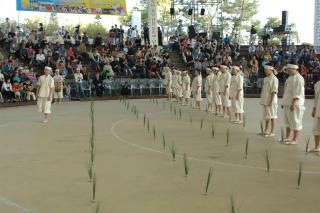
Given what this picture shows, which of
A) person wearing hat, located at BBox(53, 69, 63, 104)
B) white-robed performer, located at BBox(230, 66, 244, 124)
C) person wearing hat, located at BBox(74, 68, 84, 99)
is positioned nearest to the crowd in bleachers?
person wearing hat, located at BBox(74, 68, 84, 99)

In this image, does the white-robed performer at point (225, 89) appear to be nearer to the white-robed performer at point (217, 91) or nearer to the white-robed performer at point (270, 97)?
the white-robed performer at point (217, 91)

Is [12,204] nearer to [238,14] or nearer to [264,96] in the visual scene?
[264,96]

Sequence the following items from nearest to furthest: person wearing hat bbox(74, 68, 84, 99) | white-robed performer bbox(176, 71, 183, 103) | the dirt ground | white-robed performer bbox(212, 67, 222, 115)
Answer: the dirt ground
white-robed performer bbox(212, 67, 222, 115)
white-robed performer bbox(176, 71, 183, 103)
person wearing hat bbox(74, 68, 84, 99)

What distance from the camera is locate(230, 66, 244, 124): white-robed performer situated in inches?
537

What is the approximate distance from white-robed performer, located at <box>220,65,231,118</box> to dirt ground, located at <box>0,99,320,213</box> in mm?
2719

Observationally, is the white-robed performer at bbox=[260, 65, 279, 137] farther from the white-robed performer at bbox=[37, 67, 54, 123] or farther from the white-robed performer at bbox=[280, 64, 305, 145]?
the white-robed performer at bbox=[37, 67, 54, 123]

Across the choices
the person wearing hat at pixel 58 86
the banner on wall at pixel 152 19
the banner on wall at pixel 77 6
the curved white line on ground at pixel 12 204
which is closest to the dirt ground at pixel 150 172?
the curved white line on ground at pixel 12 204

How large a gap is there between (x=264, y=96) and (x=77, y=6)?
61.4 ft

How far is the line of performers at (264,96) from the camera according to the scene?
9884 millimetres

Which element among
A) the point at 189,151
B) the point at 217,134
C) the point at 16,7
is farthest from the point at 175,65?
the point at 189,151

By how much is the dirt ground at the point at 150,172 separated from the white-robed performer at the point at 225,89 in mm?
2719

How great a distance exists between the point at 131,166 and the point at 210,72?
34.6 feet

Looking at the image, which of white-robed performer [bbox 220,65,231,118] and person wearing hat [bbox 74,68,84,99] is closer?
white-robed performer [bbox 220,65,231,118]

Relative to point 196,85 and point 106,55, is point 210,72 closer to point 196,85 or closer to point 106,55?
point 196,85
